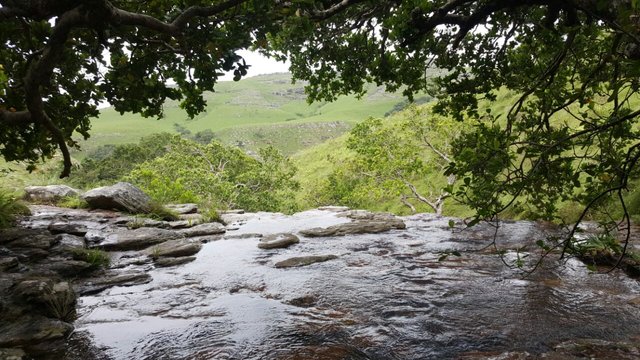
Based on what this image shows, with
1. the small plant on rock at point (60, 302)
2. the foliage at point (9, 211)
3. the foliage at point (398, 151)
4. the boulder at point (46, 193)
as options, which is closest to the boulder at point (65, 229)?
the foliage at point (9, 211)

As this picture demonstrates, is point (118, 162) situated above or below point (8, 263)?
above

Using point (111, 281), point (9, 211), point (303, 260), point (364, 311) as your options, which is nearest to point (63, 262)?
point (111, 281)

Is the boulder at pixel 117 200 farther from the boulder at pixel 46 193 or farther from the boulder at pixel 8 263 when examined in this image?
the boulder at pixel 8 263

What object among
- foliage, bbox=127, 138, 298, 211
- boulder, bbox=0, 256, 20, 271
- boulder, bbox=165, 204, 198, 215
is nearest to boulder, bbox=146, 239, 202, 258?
boulder, bbox=0, 256, 20, 271

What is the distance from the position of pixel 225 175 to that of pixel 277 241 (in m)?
31.6

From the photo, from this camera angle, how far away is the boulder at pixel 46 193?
76.5 ft

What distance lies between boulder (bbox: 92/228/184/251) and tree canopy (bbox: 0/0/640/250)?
17.9 feet

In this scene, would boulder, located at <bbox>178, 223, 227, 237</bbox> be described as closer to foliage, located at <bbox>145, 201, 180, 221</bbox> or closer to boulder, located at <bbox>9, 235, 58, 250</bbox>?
foliage, located at <bbox>145, 201, 180, 221</bbox>

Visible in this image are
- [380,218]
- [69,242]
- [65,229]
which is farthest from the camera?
[380,218]

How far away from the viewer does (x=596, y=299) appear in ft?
27.1

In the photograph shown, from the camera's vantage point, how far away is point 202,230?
1808cm

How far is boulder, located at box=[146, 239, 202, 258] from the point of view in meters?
13.3

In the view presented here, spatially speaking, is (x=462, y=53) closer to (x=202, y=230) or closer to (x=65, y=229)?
(x=202, y=230)

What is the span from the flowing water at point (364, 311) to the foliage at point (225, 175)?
96.1ft
